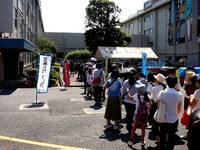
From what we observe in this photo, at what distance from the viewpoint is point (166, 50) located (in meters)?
49.4

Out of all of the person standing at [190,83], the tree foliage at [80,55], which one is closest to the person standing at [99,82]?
the person standing at [190,83]

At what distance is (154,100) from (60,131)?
269 centimetres

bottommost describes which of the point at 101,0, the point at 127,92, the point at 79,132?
the point at 79,132

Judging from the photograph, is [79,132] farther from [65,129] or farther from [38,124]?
[38,124]

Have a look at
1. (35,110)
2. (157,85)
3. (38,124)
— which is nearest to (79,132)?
(38,124)

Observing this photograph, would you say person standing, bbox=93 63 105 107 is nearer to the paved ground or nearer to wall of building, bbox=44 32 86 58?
the paved ground

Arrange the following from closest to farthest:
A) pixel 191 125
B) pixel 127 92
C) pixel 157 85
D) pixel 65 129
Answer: pixel 191 125 < pixel 157 85 < pixel 127 92 < pixel 65 129

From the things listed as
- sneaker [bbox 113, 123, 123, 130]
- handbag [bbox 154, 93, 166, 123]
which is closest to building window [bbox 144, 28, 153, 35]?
sneaker [bbox 113, 123, 123, 130]

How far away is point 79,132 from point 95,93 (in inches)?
176

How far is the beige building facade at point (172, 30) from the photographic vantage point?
130ft

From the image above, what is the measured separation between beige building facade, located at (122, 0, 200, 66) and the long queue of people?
1293 inches

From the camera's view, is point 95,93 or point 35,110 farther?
point 95,93

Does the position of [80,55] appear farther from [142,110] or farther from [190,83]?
[142,110]

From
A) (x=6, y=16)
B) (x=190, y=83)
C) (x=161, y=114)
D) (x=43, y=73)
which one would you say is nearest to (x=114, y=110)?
(x=190, y=83)
